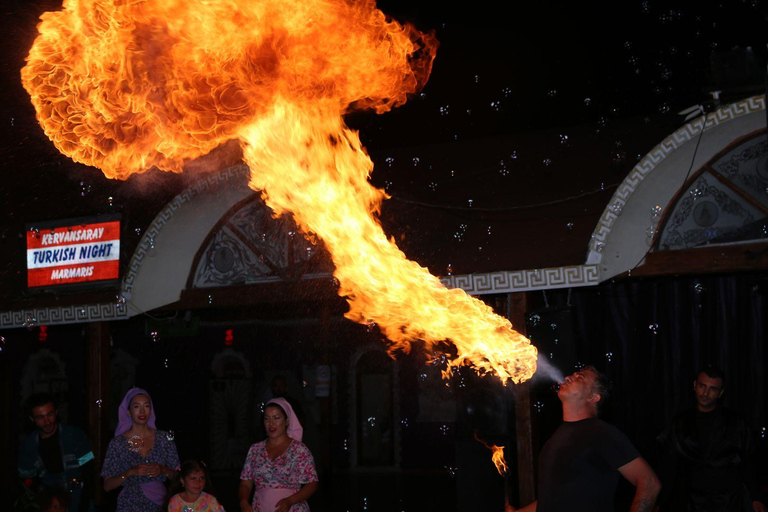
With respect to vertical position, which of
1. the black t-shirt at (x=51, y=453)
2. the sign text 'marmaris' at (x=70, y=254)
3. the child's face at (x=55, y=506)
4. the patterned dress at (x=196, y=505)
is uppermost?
the sign text 'marmaris' at (x=70, y=254)

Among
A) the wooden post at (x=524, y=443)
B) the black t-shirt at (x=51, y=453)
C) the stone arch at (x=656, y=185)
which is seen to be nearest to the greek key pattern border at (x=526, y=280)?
the stone arch at (x=656, y=185)

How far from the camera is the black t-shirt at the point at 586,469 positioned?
4081 millimetres

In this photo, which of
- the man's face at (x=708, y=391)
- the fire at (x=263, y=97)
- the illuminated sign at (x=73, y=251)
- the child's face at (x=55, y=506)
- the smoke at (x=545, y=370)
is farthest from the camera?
the illuminated sign at (x=73, y=251)

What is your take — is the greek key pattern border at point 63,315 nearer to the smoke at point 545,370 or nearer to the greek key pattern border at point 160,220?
the greek key pattern border at point 160,220

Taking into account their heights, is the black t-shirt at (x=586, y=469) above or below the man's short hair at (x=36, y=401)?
below

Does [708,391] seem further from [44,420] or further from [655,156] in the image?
[44,420]

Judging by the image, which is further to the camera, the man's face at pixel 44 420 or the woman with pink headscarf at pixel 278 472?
the man's face at pixel 44 420

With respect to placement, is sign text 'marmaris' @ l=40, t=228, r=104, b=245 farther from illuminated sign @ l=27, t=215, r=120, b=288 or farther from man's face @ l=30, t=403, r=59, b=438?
man's face @ l=30, t=403, r=59, b=438

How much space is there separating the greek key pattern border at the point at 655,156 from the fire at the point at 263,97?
5.14 feet

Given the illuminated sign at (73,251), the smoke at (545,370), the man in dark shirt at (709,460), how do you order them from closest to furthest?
1. the man in dark shirt at (709,460)
2. the smoke at (545,370)
3. the illuminated sign at (73,251)

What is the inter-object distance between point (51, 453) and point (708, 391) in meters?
5.23

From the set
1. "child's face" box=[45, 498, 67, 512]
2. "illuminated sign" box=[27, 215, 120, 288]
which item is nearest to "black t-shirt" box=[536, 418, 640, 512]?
"child's face" box=[45, 498, 67, 512]

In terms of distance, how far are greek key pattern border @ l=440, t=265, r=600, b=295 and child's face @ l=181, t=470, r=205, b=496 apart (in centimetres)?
386

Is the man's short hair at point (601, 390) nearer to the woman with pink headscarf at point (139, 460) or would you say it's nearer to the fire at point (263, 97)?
the fire at point (263, 97)
